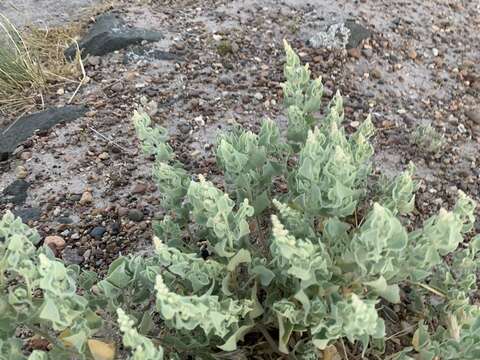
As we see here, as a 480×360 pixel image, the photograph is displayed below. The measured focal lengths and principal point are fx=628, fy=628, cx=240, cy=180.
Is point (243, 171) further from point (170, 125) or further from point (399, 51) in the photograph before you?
point (399, 51)

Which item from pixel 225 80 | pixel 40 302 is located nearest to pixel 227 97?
pixel 225 80

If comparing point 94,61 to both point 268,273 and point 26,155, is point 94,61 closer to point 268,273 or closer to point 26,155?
point 26,155

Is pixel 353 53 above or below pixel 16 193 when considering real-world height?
above

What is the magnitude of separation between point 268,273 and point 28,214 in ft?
5.02

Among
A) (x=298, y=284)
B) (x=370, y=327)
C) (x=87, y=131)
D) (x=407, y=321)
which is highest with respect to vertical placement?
(x=370, y=327)

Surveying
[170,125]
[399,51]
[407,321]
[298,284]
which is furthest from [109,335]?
[399,51]

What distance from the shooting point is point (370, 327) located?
4.51ft

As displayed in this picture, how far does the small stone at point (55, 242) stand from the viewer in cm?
261

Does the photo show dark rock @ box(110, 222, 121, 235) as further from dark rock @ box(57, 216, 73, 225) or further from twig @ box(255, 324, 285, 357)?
twig @ box(255, 324, 285, 357)

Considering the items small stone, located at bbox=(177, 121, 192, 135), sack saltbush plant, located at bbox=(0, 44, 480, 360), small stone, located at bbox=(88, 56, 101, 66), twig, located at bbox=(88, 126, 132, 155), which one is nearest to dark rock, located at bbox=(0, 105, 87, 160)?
twig, located at bbox=(88, 126, 132, 155)

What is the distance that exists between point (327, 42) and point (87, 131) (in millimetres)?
1500

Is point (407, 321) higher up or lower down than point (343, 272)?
lower down

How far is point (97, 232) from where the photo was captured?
2658 millimetres

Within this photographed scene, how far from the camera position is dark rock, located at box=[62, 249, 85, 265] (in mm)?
2539
